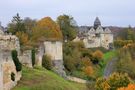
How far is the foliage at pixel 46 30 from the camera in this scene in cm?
6033

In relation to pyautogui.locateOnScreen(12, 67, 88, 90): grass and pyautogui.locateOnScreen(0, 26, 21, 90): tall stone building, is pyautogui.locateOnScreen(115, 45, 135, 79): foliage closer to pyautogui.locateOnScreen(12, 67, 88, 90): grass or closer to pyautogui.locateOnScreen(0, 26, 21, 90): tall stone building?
pyautogui.locateOnScreen(12, 67, 88, 90): grass

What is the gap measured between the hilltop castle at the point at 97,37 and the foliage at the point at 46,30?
27039 mm

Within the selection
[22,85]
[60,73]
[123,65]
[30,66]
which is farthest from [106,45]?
[22,85]

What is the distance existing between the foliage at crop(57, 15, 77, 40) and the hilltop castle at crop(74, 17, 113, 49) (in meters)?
16.8

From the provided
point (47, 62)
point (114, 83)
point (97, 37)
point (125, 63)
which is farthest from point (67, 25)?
point (114, 83)

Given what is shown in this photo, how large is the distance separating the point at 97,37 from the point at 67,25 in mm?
29841

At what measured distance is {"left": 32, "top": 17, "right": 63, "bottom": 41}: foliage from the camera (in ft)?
198

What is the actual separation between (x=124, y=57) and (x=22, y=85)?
1414 inches

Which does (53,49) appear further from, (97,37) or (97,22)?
(97,22)

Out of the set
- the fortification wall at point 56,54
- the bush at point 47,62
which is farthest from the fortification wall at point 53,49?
the bush at point 47,62

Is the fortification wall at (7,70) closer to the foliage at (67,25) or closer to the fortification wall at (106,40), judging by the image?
the foliage at (67,25)

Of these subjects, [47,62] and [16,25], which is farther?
[16,25]

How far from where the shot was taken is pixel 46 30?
62.9 m

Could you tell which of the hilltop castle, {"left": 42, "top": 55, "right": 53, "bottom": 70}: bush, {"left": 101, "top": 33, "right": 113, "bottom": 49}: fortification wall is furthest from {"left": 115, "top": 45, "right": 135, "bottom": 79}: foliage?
{"left": 101, "top": 33, "right": 113, "bottom": 49}: fortification wall
